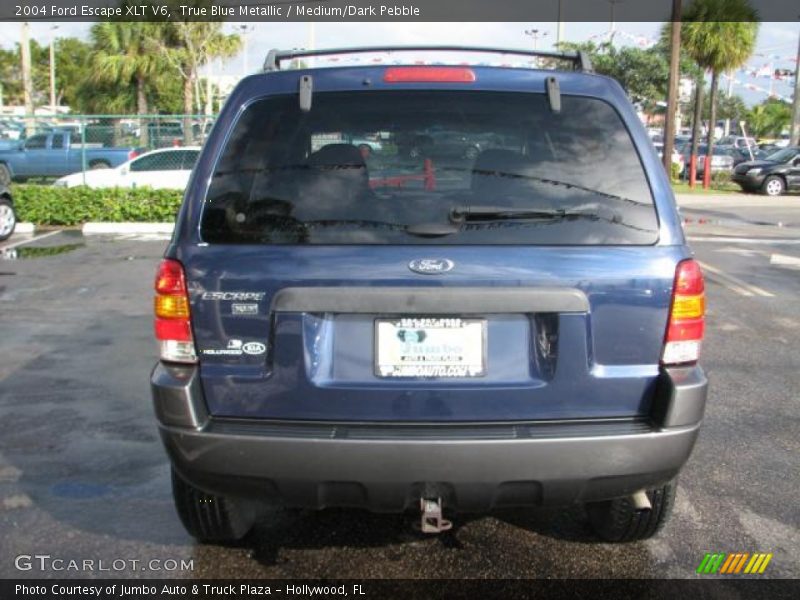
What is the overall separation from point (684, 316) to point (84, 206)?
14.7 metres

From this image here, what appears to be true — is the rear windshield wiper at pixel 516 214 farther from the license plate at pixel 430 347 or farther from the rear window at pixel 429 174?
the license plate at pixel 430 347

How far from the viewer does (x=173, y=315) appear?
2.94 meters

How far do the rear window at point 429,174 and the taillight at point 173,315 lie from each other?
0.18 meters

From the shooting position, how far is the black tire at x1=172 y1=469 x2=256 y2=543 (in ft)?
11.0

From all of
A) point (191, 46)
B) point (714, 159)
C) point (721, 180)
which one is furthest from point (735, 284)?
point (714, 159)

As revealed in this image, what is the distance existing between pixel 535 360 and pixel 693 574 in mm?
1248

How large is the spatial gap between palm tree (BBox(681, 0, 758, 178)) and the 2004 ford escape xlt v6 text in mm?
25889

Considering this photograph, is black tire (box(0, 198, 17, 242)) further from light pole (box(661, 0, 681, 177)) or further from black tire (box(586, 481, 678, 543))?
light pole (box(661, 0, 681, 177))

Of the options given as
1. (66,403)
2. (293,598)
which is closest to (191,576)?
(293,598)

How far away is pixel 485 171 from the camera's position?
299cm

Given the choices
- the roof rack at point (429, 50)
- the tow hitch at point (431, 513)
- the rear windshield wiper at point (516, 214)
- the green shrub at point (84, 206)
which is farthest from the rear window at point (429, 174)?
the green shrub at point (84, 206)

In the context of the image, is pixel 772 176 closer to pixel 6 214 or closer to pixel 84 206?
pixel 84 206

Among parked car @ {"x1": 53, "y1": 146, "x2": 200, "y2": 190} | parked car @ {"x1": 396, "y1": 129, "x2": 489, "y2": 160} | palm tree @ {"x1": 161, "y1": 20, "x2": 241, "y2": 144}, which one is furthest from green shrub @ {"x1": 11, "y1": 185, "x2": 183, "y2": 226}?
palm tree @ {"x1": 161, "y1": 20, "x2": 241, "y2": 144}

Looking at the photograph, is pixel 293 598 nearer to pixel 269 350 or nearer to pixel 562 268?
pixel 269 350
